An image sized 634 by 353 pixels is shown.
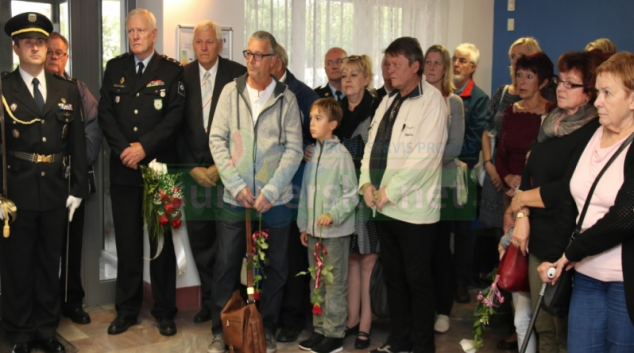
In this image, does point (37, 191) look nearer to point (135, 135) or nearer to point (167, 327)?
point (135, 135)

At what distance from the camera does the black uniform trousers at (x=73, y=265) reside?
13.0ft

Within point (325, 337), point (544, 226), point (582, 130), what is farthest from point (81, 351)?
point (582, 130)

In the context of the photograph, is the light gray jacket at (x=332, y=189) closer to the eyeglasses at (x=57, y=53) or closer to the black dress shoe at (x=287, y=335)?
the black dress shoe at (x=287, y=335)

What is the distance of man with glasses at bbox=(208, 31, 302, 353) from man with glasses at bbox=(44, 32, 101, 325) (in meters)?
0.80

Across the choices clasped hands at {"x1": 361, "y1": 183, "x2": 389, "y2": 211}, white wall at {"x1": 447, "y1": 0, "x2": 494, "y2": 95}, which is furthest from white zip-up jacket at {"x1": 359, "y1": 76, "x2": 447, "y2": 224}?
white wall at {"x1": 447, "y1": 0, "x2": 494, "y2": 95}

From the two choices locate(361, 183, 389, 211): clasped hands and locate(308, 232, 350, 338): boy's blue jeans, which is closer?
locate(361, 183, 389, 211): clasped hands

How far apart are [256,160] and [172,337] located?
114cm

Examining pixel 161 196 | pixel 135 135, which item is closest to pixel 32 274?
pixel 161 196

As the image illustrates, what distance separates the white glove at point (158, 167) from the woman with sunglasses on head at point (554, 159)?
6.24 feet

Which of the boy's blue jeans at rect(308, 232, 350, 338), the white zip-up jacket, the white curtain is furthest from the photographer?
the white curtain

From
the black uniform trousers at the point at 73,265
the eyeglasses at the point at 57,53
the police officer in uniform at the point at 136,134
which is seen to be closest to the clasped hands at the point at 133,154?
the police officer in uniform at the point at 136,134

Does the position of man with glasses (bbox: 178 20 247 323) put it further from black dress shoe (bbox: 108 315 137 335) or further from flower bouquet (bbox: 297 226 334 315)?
flower bouquet (bbox: 297 226 334 315)

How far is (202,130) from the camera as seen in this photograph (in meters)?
3.71

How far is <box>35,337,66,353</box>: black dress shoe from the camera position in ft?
11.3
